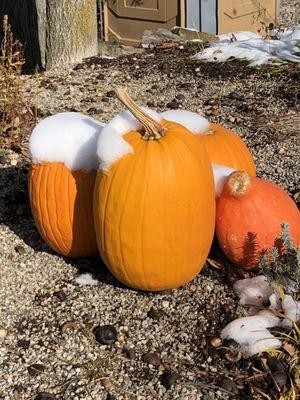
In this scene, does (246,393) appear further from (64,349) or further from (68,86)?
(68,86)

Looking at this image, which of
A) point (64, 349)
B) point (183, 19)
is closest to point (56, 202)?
point (64, 349)

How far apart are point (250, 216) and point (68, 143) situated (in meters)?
0.89

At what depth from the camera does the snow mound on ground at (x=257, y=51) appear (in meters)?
6.45

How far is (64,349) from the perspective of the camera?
2854 mm

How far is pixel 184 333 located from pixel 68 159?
0.95 metres

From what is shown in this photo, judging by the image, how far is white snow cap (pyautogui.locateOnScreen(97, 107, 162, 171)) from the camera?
2.84 meters

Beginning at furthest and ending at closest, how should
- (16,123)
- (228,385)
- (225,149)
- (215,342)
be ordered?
(16,123), (225,149), (215,342), (228,385)

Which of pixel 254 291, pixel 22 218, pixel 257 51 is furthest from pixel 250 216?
pixel 257 51

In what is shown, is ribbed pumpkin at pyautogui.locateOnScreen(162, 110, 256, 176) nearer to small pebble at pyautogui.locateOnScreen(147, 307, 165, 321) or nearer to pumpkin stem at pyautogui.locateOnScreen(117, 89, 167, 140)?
pumpkin stem at pyautogui.locateOnScreen(117, 89, 167, 140)

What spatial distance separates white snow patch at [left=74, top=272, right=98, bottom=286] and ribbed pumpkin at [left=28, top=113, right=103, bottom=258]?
0.48 feet

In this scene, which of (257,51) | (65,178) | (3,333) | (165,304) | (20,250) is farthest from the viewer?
(257,51)

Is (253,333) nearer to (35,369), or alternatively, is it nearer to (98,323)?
(98,323)

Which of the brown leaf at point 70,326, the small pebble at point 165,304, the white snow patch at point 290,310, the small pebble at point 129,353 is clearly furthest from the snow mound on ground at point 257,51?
the small pebble at point 129,353

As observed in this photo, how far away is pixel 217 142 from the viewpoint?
11.0 ft
